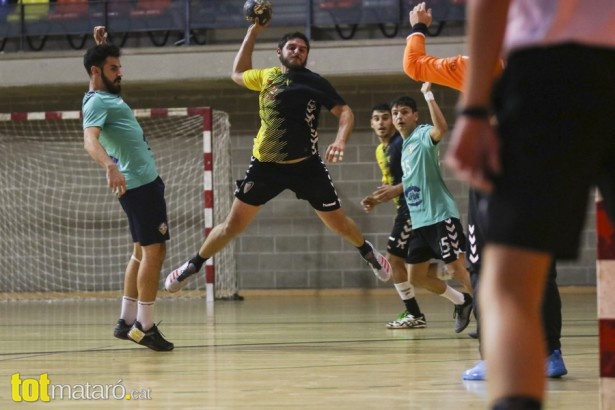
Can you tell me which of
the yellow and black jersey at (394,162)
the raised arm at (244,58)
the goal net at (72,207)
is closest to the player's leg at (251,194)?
the raised arm at (244,58)

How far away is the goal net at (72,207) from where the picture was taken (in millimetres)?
12320

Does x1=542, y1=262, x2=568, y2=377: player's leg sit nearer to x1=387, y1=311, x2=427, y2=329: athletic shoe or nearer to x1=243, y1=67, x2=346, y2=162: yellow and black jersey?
x1=243, y1=67, x2=346, y2=162: yellow and black jersey

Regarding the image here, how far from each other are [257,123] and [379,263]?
543cm

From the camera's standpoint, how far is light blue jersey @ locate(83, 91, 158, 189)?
5.59 m

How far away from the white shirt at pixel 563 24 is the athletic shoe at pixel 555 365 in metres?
2.39

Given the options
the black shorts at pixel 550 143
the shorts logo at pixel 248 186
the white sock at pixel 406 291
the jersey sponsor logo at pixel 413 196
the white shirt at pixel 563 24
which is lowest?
the white sock at pixel 406 291

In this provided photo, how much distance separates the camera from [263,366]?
4.74 metres

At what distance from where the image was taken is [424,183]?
695 centimetres

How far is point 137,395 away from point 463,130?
2381 millimetres

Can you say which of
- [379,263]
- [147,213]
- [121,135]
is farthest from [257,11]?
[379,263]

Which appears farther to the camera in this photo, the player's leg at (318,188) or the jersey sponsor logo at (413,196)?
the jersey sponsor logo at (413,196)

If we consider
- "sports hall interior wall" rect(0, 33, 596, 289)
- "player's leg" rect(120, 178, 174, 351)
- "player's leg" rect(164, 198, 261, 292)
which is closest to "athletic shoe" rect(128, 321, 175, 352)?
"player's leg" rect(120, 178, 174, 351)

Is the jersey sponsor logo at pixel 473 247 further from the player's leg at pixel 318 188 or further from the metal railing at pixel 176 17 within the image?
the metal railing at pixel 176 17

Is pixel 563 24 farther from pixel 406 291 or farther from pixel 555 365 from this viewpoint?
pixel 406 291
